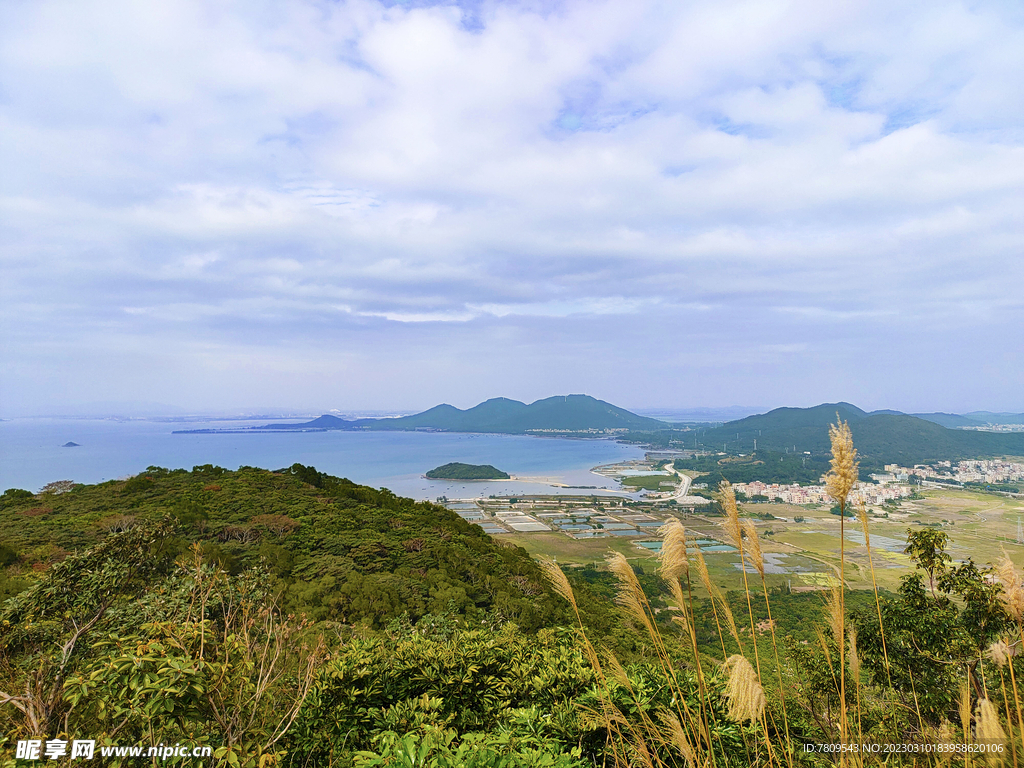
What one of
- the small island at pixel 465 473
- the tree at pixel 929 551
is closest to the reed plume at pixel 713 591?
the tree at pixel 929 551

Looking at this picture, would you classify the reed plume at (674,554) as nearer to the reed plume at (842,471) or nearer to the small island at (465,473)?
the reed plume at (842,471)

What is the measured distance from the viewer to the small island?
67375 mm

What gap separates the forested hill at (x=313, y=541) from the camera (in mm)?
8719

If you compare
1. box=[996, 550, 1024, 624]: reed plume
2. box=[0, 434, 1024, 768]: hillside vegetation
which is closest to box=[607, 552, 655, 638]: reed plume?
box=[0, 434, 1024, 768]: hillside vegetation

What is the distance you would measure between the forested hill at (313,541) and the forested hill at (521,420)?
145 metres

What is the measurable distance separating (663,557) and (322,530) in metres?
12.6

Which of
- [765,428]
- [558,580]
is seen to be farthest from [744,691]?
[765,428]

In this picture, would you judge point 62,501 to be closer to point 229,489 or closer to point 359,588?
point 229,489

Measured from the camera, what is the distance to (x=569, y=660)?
11.1 ft

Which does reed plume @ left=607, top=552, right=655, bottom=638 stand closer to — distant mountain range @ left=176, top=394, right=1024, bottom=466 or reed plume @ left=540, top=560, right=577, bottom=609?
reed plume @ left=540, top=560, right=577, bottom=609

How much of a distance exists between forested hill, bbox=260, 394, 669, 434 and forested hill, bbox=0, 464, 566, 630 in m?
145

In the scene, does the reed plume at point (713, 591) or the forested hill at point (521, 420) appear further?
the forested hill at point (521, 420)

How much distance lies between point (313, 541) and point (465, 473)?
→ 5743 cm

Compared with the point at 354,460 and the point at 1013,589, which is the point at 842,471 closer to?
the point at 1013,589
